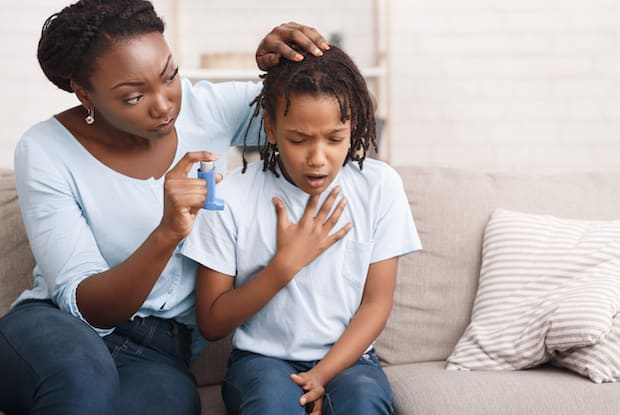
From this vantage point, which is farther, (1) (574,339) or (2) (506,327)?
(2) (506,327)

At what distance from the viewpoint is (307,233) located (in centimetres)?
157

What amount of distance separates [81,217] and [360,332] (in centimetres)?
60

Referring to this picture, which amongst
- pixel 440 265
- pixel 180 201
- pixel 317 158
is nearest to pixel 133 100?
pixel 180 201

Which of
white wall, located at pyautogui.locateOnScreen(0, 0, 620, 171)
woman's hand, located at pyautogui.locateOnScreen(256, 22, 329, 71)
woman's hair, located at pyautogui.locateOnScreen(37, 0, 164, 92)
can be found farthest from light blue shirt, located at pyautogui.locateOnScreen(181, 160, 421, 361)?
white wall, located at pyautogui.locateOnScreen(0, 0, 620, 171)

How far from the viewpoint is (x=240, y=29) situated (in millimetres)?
3643

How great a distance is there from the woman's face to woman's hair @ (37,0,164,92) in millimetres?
21

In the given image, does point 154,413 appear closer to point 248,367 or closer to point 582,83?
point 248,367

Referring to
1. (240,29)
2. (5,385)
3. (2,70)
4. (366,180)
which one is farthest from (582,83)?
(5,385)

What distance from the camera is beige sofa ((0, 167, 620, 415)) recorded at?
5.44ft

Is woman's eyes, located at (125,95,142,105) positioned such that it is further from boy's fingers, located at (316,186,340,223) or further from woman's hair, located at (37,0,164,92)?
boy's fingers, located at (316,186,340,223)

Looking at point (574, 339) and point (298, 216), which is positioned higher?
point (298, 216)

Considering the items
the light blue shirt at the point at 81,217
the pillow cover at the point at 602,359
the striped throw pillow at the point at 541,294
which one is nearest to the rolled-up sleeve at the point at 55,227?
the light blue shirt at the point at 81,217

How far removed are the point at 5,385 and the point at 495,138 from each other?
2759 mm

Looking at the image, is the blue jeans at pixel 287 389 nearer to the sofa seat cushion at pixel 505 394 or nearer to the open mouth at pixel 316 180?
the sofa seat cushion at pixel 505 394
